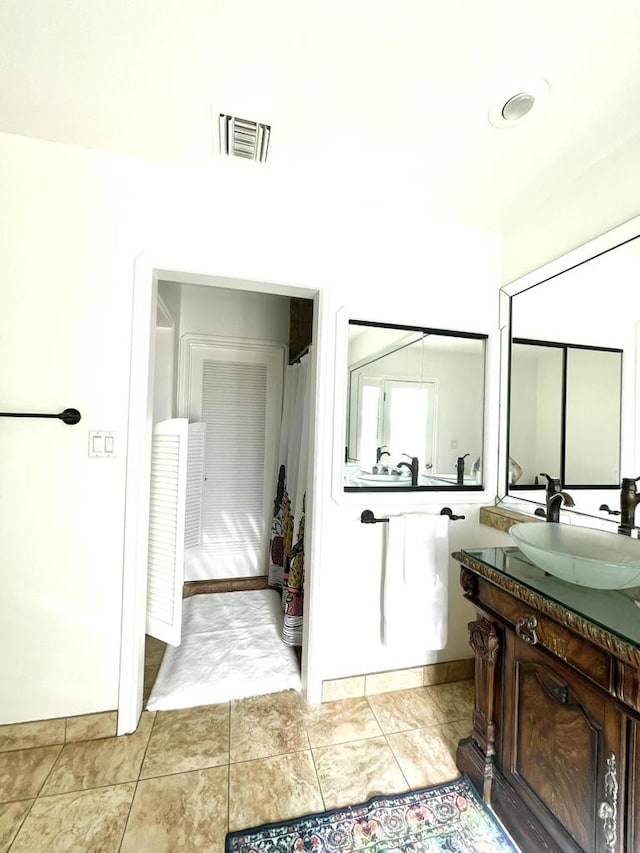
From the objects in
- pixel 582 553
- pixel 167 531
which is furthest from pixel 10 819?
pixel 582 553

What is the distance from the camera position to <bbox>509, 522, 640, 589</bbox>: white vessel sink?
94 cm

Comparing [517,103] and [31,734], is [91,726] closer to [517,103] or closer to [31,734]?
[31,734]

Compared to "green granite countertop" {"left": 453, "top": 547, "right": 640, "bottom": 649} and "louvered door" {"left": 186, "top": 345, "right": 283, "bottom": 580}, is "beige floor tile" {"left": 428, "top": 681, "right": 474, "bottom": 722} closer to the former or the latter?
"green granite countertop" {"left": 453, "top": 547, "right": 640, "bottom": 649}

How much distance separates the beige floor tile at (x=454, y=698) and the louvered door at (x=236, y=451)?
5.66 feet

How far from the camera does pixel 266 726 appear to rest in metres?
1.61

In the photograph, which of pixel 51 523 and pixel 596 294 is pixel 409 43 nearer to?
pixel 596 294

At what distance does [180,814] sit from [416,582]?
4.08 ft

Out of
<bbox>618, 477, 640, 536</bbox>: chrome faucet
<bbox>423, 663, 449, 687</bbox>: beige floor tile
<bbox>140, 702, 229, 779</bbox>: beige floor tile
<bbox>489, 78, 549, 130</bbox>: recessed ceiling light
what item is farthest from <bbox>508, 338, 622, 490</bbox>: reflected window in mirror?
<bbox>140, 702, 229, 779</bbox>: beige floor tile

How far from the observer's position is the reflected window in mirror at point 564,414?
146cm

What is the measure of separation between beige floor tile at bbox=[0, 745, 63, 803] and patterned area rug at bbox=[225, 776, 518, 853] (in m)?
0.78

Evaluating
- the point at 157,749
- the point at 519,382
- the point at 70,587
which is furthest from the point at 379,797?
the point at 519,382

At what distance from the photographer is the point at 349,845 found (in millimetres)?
1156

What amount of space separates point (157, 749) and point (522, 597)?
158 centimetres

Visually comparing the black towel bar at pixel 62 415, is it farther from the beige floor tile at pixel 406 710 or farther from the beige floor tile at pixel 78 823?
the beige floor tile at pixel 406 710
